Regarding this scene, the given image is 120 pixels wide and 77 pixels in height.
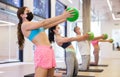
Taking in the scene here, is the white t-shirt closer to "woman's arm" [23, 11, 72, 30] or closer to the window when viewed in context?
the window

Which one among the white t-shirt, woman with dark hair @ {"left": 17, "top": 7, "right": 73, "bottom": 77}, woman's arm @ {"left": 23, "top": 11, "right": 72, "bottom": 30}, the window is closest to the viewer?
woman's arm @ {"left": 23, "top": 11, "right": 72, "bottom": 30}

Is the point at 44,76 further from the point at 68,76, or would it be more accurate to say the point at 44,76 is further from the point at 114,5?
the point at 114,5

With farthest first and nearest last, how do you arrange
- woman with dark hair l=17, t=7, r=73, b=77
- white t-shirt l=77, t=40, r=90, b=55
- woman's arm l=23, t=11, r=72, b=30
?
white t-shirt l=77, t=40, r=90, b=55, woman with dark hair l=17, t=7, r=73, b=77, woman's arm l=23, t=11, r=72, b=30

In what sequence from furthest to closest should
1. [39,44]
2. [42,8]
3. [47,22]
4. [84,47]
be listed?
[42,8] < [84,47] < [39,44] < [47,22]

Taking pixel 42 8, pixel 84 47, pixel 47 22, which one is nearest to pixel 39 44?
pixel 47 22

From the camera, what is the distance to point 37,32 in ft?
8.09

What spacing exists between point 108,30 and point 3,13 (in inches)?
470

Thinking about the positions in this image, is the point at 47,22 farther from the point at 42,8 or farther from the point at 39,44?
the point at 42,8

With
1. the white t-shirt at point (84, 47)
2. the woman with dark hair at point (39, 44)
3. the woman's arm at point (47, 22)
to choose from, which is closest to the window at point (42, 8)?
the white t-shirt at point (84, 47)

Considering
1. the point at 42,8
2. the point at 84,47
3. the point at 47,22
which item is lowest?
the point at 84,47

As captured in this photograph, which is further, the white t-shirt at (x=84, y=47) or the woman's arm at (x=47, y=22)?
the white t-shirt at (x=84, y=47)

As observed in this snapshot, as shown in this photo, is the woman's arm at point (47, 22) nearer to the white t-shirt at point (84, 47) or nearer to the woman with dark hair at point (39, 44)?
the woman with dark hair at point (39, 44)

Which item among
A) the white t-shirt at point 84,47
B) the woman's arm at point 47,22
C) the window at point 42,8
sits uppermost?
the window at point 42,8

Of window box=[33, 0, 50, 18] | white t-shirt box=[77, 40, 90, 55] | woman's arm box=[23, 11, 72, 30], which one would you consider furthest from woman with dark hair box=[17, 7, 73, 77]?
window box=[33, 0, 50, 18]
